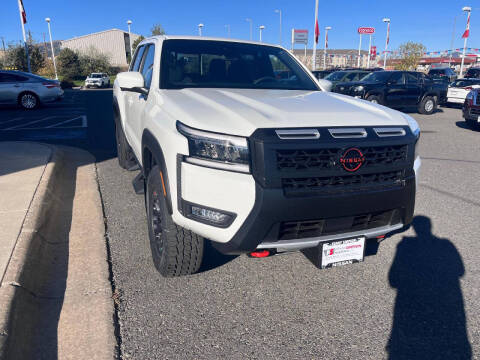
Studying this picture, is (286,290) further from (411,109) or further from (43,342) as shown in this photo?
(411,109)

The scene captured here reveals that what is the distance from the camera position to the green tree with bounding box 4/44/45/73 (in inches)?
1708

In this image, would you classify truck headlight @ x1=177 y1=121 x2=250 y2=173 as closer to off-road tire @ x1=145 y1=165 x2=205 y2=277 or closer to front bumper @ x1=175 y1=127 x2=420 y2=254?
front bumper @ x1=175 y1=127 x2=420 y2=254

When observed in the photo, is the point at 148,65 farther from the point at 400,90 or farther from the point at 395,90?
the point at 400,90

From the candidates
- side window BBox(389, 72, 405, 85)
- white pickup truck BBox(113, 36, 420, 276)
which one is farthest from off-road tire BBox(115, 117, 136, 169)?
side window BBox(389, 72, 405, 85)

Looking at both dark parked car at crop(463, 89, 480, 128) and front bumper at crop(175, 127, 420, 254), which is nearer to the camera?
front bumper at crop(175, 127, 420, 254)

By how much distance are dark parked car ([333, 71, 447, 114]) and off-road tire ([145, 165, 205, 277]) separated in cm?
1259

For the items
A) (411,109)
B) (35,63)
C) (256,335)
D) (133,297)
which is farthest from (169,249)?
(35,63)

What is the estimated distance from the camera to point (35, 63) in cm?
4441

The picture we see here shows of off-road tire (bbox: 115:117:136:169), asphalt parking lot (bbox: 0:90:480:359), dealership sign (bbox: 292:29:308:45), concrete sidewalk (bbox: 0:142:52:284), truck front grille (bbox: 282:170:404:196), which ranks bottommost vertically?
asphalt parking lot (bbox: 0:90:480:359)

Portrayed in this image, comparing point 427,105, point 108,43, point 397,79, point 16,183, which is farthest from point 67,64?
point 16,183

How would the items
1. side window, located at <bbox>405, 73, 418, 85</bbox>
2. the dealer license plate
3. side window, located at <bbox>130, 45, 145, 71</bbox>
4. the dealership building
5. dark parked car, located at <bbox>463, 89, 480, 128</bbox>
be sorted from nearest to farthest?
the dealer license plate, side window, located at <bbox>130, 45, 145, 71</bbox>, dark parked car, located at <bbox>463, 89, 480, 128</bbox>, side window, located at <bbox>405, 73, 418, 85</bbox>, the dealership building

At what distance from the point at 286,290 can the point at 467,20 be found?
1640 inches

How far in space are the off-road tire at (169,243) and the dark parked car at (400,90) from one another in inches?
496

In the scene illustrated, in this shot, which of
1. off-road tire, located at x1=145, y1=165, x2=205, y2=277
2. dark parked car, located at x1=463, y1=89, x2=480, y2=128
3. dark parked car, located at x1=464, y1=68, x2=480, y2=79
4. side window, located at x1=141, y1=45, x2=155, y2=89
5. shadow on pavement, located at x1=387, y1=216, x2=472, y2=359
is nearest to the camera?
shadow on pavement, located at x1=387, y1=216, x2=472, y2=359
